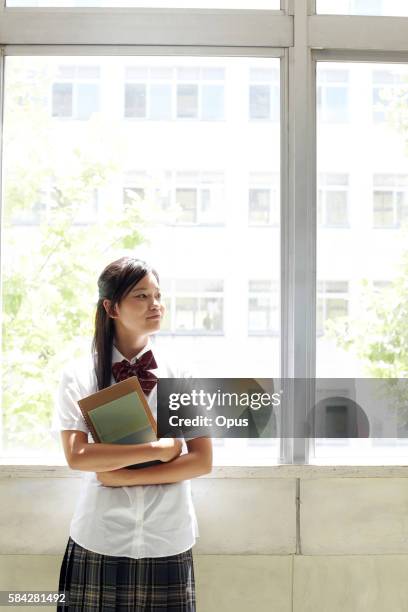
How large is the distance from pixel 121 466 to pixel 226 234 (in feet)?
2.58

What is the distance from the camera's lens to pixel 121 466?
5.07ft

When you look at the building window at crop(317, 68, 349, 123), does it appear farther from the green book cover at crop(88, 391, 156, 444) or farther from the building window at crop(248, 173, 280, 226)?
the green book cover at crop(88, 391, 156, 444)

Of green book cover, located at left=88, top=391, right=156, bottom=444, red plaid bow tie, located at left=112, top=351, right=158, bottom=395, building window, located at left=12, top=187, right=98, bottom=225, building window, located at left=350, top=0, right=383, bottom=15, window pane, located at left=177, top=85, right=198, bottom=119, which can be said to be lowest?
green book cover, located at left=88, top=391, right=156, bottom=444

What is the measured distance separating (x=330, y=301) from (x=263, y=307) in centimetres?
21

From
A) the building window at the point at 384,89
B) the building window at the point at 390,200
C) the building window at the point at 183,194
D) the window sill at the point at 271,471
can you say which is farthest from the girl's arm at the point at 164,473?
the building window at the point at 384,89

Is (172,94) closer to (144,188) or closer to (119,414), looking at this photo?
(144,188)

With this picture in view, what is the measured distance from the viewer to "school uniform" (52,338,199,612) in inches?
60.5

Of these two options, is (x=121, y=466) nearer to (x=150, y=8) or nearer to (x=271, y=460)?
(x=271, y=460)

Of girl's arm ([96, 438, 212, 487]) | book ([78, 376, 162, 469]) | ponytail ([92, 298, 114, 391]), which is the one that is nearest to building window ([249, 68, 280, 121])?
ponytail ([92, 298, 114, 391])

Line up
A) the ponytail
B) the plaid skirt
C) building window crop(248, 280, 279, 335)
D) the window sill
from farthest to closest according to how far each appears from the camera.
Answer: building window crop(248, 280, 279, 335) → the window sill → the ponytail → the plaid skirt

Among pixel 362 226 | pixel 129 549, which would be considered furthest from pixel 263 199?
pixel 129 549

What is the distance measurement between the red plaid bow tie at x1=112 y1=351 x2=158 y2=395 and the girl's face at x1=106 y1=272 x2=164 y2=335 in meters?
0.08

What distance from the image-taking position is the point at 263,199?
1.96 meters

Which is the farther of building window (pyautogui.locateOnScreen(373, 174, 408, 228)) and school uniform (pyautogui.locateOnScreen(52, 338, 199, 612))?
building window (pyautogui.locateOnScreen(373, 174, 408, 228))
